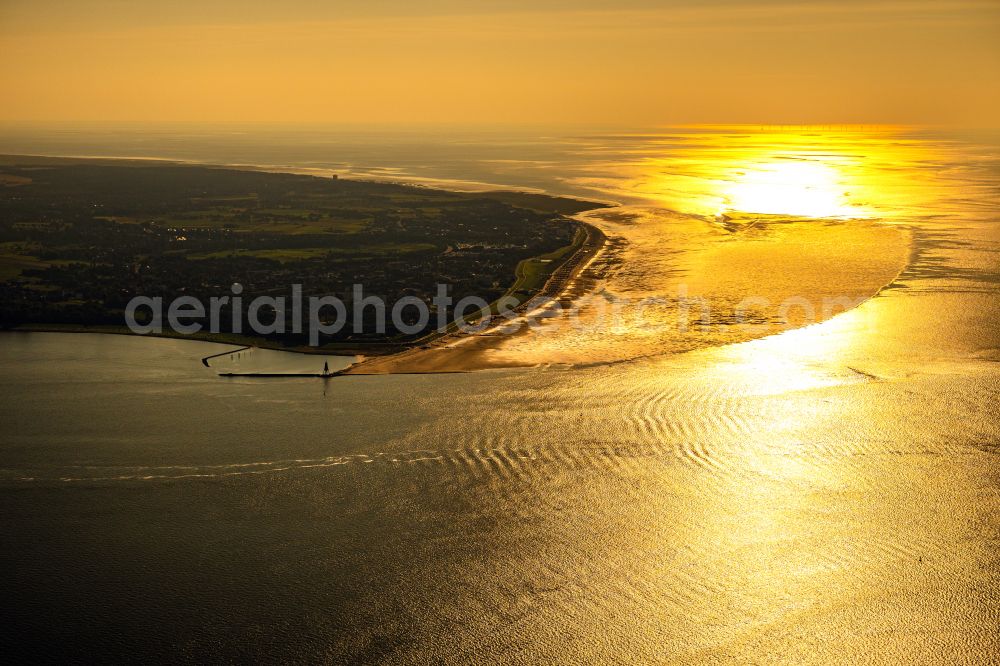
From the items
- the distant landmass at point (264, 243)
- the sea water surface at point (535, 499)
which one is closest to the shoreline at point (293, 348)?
the distant landmass at point (264, 243)

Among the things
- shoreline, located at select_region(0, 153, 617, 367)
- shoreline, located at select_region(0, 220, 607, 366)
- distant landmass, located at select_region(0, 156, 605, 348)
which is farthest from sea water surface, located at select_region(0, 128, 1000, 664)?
distant landmass, located at select_region(0, 156, 605, 348)

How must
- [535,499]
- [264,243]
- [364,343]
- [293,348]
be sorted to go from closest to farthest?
[535,499]
[293,348]
[364,343]
[264,243]

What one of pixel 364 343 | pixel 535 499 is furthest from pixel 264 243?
pixel 535 499

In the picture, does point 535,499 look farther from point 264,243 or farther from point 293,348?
point 264,243

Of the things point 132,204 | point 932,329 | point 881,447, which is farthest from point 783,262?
point 132,204

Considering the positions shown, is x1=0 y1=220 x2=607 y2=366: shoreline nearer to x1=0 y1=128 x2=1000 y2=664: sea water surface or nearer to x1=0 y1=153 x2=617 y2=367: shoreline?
x1=0 y1=153 x2=617 y2=367: shoreline

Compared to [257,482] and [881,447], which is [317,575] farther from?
[881,447]

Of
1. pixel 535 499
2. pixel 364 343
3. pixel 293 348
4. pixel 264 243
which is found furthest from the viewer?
pixel 264 243
